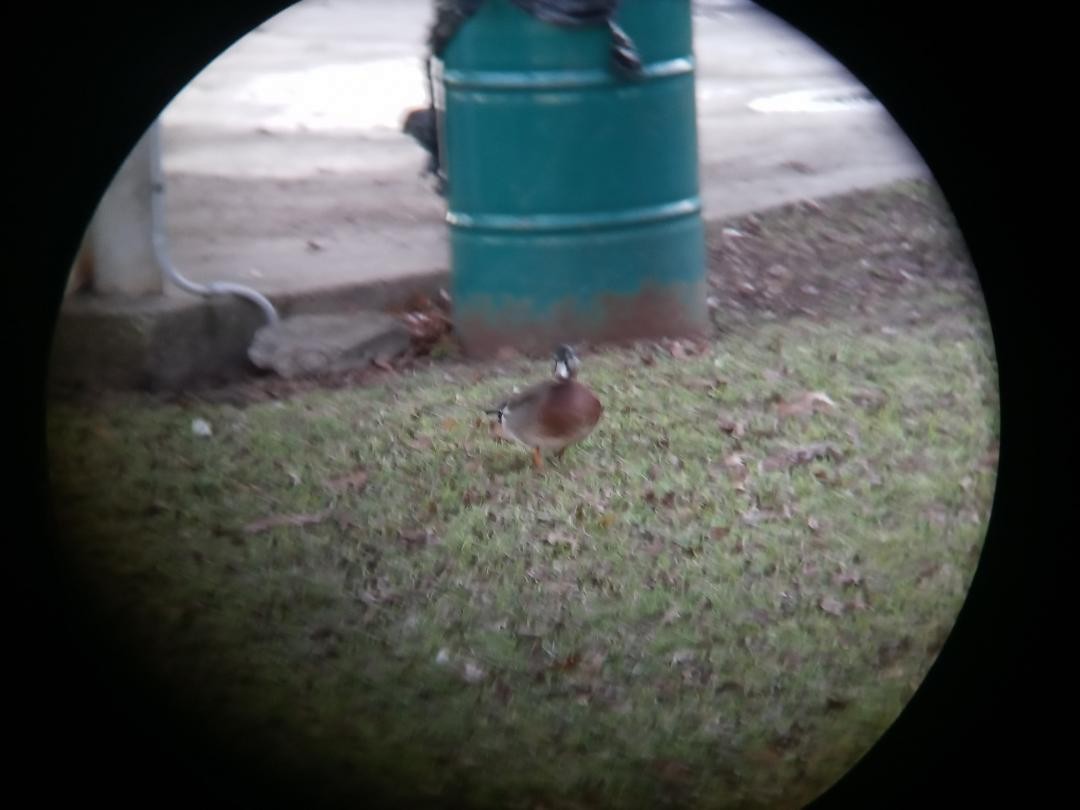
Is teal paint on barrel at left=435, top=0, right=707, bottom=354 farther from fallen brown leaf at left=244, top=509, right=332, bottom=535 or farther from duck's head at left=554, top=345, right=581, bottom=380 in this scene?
→ fallen brown leaf at left=244, top=509, right=332, bottom=535

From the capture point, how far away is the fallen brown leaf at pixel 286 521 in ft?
10.8

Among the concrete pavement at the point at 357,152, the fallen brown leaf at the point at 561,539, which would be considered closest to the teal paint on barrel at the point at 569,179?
the concrete pavement at the point at 357,152

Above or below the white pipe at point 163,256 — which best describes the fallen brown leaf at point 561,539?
below

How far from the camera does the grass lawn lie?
7.59ft

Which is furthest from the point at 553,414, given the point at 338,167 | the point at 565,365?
the point at 338,167

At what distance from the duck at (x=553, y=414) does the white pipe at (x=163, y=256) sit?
42.8 inches

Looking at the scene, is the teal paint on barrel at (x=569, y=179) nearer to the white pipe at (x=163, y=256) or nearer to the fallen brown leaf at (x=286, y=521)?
the white pipe at (x=163, y=256)

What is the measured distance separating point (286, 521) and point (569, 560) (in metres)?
0.69

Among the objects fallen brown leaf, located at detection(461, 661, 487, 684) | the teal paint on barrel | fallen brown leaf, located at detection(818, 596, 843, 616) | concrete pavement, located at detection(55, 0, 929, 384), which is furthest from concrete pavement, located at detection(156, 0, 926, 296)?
fallen brown leaf, located at detection(461, 661, 487, 684)

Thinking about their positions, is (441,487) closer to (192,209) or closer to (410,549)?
(410,549)

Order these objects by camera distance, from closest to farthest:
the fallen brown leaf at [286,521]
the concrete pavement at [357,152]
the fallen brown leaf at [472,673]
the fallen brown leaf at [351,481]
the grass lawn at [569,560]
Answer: the grass lawn at [569,560] → the fallen brown leaf at [472,673] → the fallen brown leaf at [286,521] → the fallen brown leaf at [351,481] → the concrete pavement at [357,152]

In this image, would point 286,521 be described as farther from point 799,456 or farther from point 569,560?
point 799,456

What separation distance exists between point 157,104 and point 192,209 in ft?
14.2

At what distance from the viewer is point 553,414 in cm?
368
